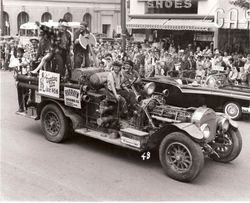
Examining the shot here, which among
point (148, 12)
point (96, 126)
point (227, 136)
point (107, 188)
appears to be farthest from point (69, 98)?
point (148, 12)

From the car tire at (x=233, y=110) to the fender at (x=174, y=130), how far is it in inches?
174

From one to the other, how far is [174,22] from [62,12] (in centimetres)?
1798

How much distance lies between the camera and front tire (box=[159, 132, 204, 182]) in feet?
21.6

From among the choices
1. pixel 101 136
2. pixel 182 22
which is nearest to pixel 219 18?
pixel 182 22

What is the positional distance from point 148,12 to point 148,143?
2249 centimetres

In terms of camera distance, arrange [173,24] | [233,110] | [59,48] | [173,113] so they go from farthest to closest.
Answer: [173,24], [233,110], [59,48], [173,113]

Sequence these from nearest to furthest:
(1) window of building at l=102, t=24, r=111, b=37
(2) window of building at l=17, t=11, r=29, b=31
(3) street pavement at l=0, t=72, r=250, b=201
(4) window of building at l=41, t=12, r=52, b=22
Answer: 1. (3) street pavement at l=0, t=72, r=250, b=201
2. (2) window of building at l=17, t=11, r=29, b=31
3. (4) window of building at l=41, t=12, r=52, b=22
4. (1) window of building at l=102, t=24, r=111, b=37

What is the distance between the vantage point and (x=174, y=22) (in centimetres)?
2602

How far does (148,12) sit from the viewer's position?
28625 millimetres

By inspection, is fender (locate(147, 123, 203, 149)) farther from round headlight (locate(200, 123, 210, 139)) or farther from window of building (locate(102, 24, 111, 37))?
window of building (locate(102, 24, 111, 37))

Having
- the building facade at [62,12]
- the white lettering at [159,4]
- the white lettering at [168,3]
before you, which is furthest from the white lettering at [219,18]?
the building facade at [62,12]

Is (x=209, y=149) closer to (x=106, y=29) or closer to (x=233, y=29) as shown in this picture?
(x=233, y=29)

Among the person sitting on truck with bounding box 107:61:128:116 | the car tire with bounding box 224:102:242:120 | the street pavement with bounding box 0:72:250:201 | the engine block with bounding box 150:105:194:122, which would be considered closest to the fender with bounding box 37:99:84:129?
the street pavement with bounding box 0:72:250:201

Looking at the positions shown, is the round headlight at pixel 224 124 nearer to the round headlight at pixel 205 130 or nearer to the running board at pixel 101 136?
the round headlight at pixel 205 130
